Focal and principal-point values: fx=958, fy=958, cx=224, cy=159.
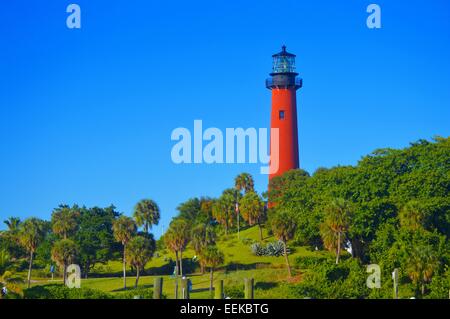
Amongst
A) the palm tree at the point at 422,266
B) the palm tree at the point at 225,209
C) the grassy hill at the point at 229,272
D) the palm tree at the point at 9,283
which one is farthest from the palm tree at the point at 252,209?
the palm tree at the point at 9,283

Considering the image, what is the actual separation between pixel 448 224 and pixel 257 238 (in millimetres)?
26437

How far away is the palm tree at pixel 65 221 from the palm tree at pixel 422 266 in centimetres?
4328

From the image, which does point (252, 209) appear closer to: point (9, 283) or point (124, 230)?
point (124, 230)

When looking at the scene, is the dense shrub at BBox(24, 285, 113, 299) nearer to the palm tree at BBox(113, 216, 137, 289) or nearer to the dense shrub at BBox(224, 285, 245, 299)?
the dense shrub at BBox(224, 285, 245, 299)

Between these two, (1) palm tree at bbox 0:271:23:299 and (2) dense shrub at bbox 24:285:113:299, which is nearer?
(1) palm tree at bbox 0:271:23:299

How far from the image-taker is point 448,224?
281 ft

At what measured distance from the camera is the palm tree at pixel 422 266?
72562mm

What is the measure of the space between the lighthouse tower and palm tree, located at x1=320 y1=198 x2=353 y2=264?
24812mm

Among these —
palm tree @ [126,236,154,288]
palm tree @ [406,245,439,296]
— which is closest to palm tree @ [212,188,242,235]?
palm tree @ [126,236,154,288]

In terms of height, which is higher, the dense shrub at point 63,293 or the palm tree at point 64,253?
the palm tree at point 64,253

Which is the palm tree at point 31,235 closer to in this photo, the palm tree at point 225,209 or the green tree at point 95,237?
the green tree at point 95,237

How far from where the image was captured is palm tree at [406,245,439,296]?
72.6 meters

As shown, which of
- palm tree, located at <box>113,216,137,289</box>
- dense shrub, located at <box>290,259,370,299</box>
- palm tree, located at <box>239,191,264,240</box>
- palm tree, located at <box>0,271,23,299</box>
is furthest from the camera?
palm tree, located at <box>239,191,264,240</box>

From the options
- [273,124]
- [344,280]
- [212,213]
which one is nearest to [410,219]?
[344,280]
